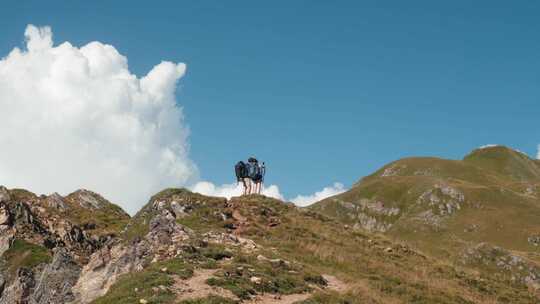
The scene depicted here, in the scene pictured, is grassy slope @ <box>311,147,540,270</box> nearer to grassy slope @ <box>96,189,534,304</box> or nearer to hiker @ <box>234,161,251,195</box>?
grassy slope @ <box>96,189,534,304</box>

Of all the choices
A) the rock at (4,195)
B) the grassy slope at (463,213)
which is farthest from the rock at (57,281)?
the grassy slope at (463,213)

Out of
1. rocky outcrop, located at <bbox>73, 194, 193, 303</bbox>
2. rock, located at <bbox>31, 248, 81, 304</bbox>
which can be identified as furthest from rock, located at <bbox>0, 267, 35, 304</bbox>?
rocky outcrop, located at <bbox>73, 194, 193, 303</bbox>

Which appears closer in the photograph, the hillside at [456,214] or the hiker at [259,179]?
the hiker at [259,179]

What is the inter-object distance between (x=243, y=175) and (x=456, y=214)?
10967cm

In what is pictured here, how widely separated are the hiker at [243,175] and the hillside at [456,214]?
51.1 meters

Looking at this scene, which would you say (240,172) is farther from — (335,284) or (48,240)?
(335,284)

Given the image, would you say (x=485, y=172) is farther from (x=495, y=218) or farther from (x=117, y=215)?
(x=117, y=215)

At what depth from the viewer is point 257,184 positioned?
50.9 meters

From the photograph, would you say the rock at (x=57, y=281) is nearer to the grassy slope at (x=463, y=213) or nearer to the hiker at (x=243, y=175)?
the hiker at (x=243, y=175)

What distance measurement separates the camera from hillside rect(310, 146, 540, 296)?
3642 inches

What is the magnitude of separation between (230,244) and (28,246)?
17.5m

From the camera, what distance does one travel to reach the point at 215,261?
2777 centimetres

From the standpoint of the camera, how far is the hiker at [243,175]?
160 feet

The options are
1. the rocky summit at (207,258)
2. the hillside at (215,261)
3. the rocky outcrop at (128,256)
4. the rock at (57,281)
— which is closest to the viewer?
the hillside at (215,261)
